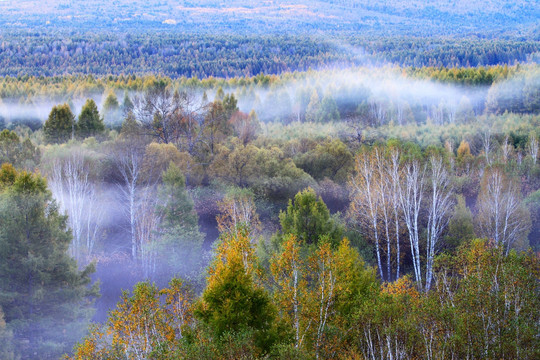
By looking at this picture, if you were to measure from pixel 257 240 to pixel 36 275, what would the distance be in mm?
11060

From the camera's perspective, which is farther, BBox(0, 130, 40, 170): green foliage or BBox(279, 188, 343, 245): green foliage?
BBox(0, 130, 40, 170): green foliage

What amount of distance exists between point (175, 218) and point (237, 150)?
10351 millimetres

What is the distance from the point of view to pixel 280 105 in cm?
8769

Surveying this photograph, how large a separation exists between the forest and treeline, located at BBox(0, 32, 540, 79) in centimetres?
6504

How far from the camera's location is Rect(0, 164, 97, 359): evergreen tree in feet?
77.5

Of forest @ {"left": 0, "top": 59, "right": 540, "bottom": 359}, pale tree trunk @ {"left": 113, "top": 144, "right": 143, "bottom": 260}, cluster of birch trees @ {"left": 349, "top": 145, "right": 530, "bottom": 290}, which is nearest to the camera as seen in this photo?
forest @ {"left": 0, "top": 59, "right": 540, "bottom": 359}

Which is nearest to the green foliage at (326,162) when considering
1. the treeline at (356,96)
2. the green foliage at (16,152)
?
the green foliage at (16,152)

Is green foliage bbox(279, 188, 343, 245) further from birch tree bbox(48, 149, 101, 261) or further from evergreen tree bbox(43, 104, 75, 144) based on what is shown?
evergreen tree bbox(43, 104, 75, 144)

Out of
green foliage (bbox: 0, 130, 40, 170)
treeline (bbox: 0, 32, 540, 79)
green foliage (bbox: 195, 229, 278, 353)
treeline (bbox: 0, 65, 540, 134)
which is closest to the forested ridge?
green foliage (bbox: 195, 229, 278, 353)

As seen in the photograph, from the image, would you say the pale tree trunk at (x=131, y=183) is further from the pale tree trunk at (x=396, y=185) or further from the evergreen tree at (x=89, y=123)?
the pale tree trunk at (x=396, y=185)

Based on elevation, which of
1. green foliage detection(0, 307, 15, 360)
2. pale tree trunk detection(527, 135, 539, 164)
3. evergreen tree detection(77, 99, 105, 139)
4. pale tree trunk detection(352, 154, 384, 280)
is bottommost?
pale tree trunk detection(527, 135, 539, 164)

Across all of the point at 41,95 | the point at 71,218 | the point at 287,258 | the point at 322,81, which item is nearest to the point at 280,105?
the point at 322,81

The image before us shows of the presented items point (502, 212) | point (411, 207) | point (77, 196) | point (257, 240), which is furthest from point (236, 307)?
point (77, 196)

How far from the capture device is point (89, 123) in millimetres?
51312
